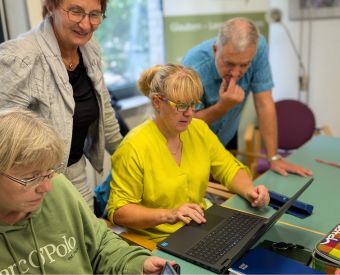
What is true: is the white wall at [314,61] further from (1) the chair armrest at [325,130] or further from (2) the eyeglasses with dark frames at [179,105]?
(2) the eyeglasses with dark frames at [179,105]

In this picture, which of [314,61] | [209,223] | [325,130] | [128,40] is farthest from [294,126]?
[209,223]

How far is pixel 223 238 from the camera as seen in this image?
1.22m

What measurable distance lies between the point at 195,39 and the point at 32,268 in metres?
2.22

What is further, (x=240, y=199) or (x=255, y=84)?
(x=255, y=84)

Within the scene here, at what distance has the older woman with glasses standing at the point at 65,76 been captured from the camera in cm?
135

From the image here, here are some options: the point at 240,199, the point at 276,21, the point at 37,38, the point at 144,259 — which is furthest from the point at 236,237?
the point at 276,21

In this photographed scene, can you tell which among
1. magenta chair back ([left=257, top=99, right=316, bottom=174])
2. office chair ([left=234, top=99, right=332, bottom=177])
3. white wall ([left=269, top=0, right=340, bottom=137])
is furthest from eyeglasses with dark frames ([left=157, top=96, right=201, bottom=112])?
white wall ([left=269, top=0, right=340, bottom=137])

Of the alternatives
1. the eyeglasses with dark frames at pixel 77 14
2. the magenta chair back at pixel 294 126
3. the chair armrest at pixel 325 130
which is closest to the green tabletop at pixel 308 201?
the eyeglasses with dark frames at pixel 77 14

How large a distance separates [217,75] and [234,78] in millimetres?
164

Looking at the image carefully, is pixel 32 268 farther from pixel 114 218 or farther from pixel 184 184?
pixel 184 184

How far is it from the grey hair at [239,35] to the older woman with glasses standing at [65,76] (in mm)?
550

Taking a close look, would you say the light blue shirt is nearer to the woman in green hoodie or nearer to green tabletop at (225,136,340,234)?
green tabletop at (225,136,340,234)

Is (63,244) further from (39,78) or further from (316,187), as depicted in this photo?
(316,187)

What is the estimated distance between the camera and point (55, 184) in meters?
1.16
